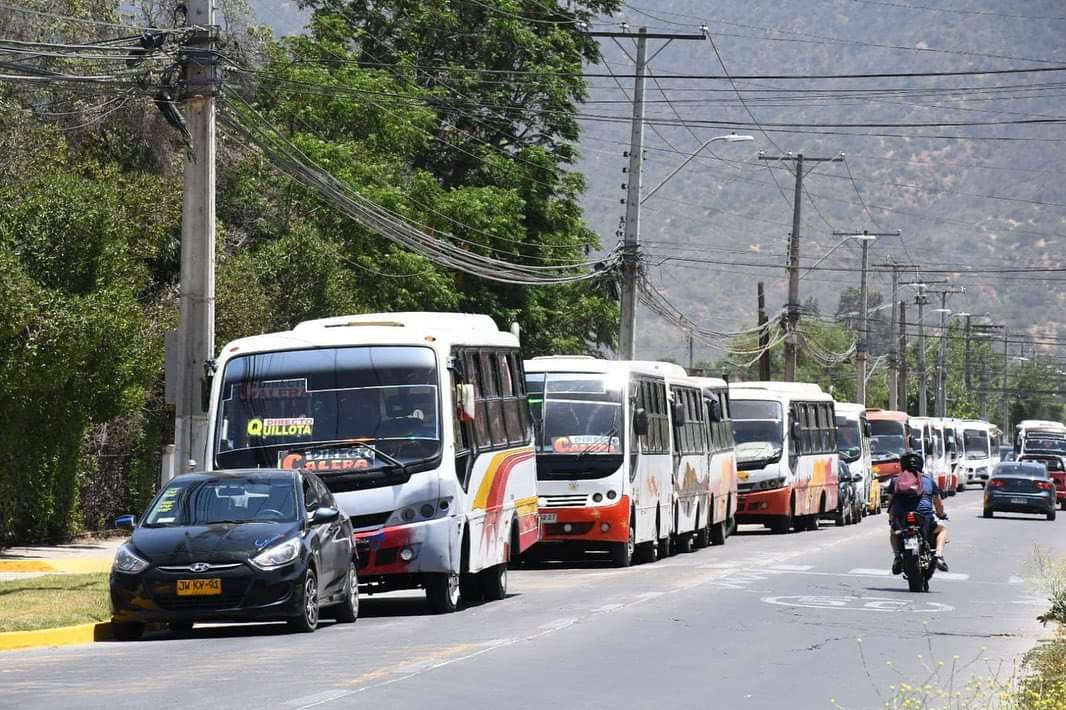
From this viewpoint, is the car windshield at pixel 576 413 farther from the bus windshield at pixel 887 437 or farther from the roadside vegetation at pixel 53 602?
the bus windshield at pixel 887 437

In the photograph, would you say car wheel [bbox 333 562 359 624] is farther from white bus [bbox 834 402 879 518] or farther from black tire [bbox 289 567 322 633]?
white bus [bbox 834 402 879 518]

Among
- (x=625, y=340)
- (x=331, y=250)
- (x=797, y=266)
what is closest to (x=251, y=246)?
(x=331, y=250)

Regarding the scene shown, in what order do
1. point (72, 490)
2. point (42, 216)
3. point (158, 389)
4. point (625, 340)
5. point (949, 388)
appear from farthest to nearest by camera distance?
1. point (949, 388)
2. point (625, 340)
3. point (158, 389)
4. point (72, 490)
5. point (42, 216)

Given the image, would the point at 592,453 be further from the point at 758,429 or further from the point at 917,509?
the point at 758,429

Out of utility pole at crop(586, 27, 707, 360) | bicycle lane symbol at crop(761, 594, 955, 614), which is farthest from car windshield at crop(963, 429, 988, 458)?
bicycle lane symbol at crop(761, 594, 955, 614)

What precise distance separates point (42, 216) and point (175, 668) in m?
15.3

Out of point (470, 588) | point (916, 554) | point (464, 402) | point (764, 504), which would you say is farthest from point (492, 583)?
point (764, 504)

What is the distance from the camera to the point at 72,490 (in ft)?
104

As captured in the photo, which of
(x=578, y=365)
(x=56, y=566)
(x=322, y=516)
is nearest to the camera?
(x=322, y=516)

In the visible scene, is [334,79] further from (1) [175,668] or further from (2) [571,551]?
(1) [175,668]

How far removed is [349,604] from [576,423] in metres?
10.7

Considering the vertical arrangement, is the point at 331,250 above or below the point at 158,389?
above

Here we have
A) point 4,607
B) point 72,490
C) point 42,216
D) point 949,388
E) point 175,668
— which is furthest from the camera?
point 949,388

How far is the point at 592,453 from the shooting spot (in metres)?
29.2
